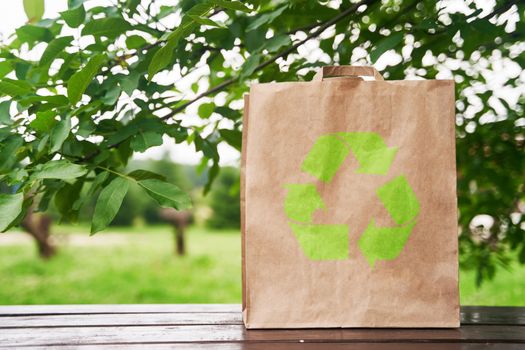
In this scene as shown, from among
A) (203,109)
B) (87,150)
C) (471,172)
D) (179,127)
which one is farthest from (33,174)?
(471,172)

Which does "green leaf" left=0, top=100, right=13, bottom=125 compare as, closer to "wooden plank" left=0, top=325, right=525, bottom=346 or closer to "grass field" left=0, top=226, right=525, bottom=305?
"wooden plank" left=0, top=325, right=525, bottom=346

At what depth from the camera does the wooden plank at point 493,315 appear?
96cm

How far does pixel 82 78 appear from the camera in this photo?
2.76 ft

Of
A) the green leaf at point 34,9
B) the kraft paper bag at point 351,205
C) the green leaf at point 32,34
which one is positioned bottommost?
the kraft paper bag at point 351,205

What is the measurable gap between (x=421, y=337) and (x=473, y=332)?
109mm

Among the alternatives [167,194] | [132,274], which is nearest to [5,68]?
[167,194]

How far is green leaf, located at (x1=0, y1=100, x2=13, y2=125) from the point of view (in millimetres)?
945

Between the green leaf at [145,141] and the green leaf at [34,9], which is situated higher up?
the green leaf at [34,9]

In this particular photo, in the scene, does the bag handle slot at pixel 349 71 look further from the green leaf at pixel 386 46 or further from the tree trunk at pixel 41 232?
the tree trunk at pixel 41 232

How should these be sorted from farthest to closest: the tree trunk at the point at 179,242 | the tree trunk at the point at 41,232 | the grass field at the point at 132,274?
the tree trunk at the point at 179,242, the tree trunk at the point at 41,232, the grass field at the point at 132,274

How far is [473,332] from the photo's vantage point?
885mm

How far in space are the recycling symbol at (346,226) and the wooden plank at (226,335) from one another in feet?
0.39

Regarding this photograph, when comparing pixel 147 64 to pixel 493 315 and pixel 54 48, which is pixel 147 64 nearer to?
pixel 54 48

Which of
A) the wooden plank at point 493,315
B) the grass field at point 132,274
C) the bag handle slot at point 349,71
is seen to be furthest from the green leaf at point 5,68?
the grass field at point 132,274
